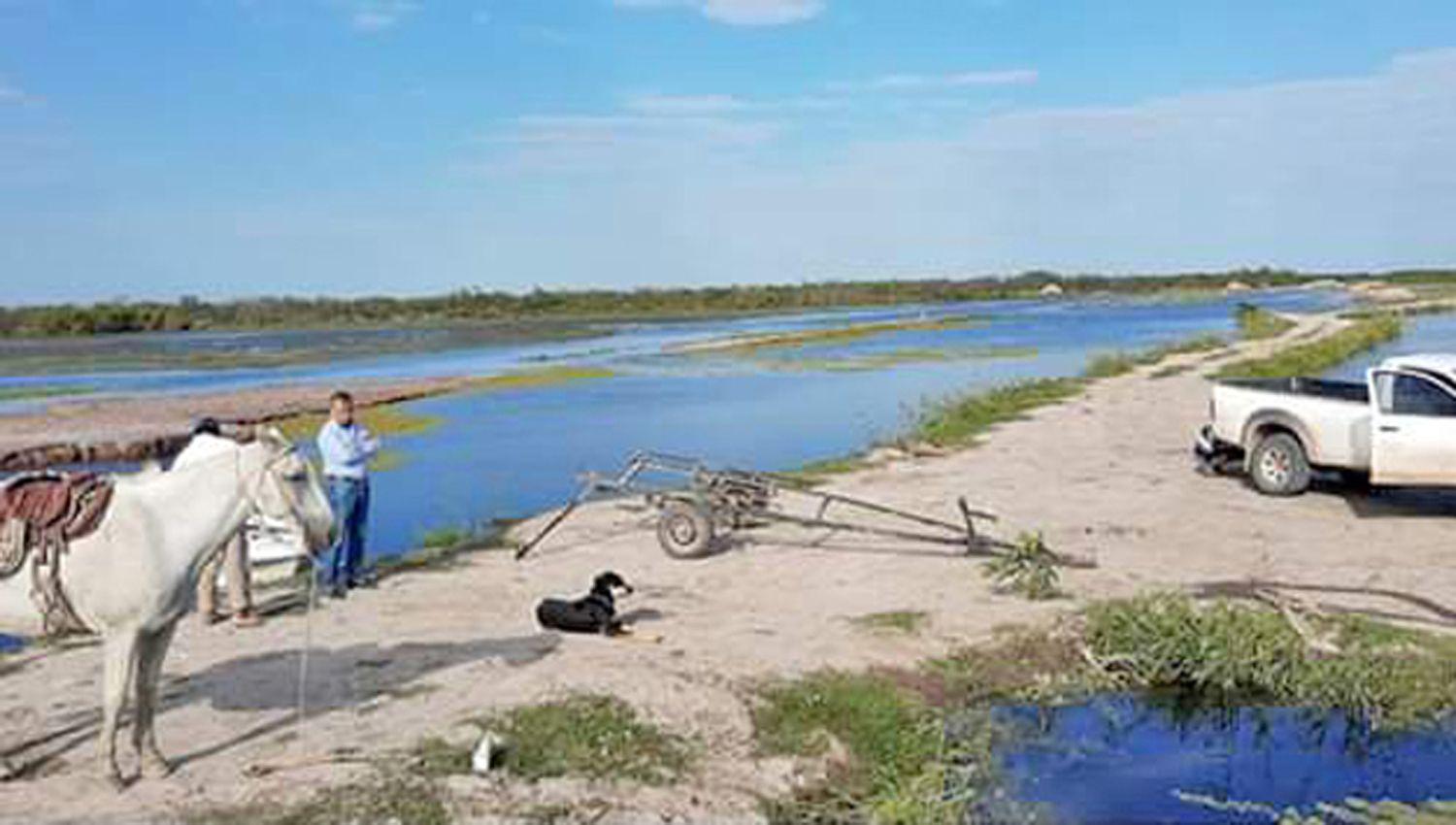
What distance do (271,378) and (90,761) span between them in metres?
48.4

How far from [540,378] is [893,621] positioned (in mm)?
39240

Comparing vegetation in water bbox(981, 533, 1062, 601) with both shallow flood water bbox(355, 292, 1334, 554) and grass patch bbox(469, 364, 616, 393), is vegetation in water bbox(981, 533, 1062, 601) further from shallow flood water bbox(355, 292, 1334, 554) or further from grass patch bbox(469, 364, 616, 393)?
grass patch bbox(469, 364, 616, 393)

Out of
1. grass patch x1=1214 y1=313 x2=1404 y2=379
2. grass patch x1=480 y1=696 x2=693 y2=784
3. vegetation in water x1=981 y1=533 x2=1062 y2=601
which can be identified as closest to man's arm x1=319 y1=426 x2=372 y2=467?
grass patch x1=480 y1=696 x2=693 y2=784

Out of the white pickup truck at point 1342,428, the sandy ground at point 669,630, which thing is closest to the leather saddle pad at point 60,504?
the sandy ground at point 669,630

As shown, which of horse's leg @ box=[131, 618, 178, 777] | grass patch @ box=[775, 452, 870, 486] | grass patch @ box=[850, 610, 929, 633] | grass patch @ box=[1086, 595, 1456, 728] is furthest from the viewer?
grass patch @ box=[775, 452, 870, 486]

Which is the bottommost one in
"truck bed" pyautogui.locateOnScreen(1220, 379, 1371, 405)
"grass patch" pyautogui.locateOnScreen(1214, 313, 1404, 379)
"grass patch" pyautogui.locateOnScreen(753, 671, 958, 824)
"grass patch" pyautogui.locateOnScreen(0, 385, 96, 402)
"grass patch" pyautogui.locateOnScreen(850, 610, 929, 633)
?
"grass patch" pyautogui.locateOnScreen(753, 671, 958, 824)

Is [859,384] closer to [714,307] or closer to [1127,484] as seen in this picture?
[1127,484]

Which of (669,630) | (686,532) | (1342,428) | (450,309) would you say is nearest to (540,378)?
(686,532)

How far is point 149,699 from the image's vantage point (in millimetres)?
7816

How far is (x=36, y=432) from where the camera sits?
33281 millimetres

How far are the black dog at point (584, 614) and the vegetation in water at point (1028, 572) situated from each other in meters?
3.83

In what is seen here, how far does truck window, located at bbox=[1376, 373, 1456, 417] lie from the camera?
51.8ft

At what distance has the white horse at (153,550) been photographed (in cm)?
744

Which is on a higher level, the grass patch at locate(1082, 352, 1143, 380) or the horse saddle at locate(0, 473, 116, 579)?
the horse saddle at locate(0, 473, 116, 579)
